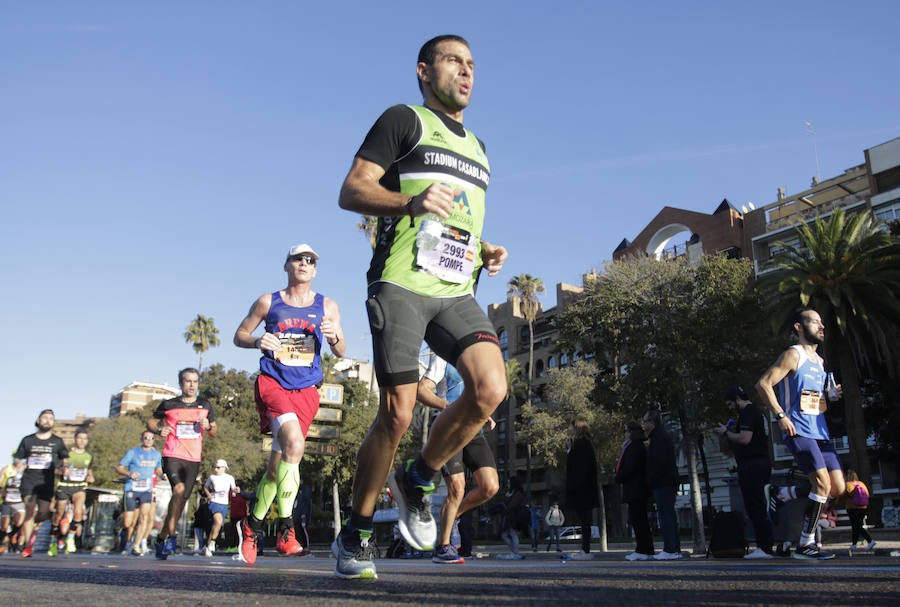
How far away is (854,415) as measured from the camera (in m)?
24.9

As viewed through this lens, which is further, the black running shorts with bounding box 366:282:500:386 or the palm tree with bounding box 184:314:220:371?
the palm tree with bounding box 184:314:220:371

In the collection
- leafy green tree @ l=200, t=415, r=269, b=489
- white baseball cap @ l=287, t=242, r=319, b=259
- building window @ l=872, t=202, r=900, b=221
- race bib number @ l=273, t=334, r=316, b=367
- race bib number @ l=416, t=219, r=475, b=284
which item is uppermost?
building window @ l=872, t=202, r=900, b=221

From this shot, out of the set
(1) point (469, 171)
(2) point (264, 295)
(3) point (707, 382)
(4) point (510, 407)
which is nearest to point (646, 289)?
(3) point (707, 382)

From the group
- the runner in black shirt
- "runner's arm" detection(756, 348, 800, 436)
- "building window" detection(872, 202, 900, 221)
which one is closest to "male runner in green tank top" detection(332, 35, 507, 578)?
"runner's arm" detection(756, 348, 800, 436)

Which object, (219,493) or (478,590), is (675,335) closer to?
(219,493)

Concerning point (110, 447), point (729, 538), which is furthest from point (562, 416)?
point (729, 538)

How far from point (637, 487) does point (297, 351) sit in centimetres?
498

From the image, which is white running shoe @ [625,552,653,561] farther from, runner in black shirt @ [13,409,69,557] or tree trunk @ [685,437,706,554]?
tree trunk @ [685,437,706,554]

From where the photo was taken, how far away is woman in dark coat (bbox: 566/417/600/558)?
1160cm

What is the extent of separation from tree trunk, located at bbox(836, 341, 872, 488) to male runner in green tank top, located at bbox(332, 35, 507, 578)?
23.0 m

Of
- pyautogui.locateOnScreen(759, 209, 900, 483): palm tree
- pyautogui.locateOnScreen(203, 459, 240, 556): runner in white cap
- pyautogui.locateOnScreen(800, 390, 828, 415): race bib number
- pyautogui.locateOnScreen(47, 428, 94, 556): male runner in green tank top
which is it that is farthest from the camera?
pyautogui.locateOnScreen(759, 209, 900, 483): palm tree

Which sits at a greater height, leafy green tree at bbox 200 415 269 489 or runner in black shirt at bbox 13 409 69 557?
leafy green tree at bbox 200 415 269 489

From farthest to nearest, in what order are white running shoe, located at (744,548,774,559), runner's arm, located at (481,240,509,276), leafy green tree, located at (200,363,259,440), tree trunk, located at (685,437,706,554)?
leafy green tree, located at (200,363,259,440), tree trunk, located at (685,437,706,554), white running shoe, located at (744,548,774,559), runner's arm, located at (481,240,509,276)

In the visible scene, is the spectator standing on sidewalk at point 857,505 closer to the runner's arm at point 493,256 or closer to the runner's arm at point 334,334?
the runner's arm at point 334,334
